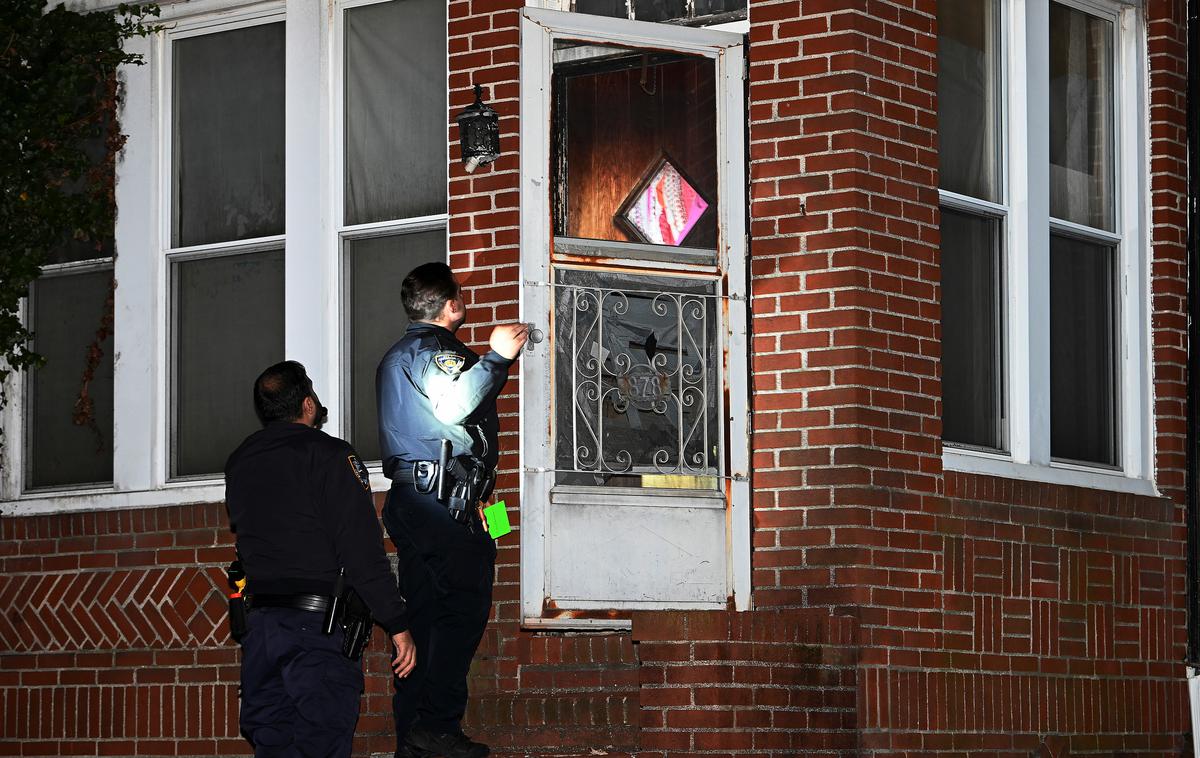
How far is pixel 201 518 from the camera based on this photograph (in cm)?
935

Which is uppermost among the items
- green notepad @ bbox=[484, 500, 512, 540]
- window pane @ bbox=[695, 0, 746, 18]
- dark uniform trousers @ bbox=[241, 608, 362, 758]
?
window pane @ bbox=[695, 0, 746, 18]

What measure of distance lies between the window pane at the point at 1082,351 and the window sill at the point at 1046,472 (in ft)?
0.52

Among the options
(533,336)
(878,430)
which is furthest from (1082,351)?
(533,336)

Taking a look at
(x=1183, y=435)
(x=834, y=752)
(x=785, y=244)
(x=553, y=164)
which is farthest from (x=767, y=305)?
(x=1183, y=435)

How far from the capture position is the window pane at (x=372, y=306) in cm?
912

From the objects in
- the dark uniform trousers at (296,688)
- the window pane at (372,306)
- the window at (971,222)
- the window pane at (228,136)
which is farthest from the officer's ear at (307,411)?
the window at (971,222)

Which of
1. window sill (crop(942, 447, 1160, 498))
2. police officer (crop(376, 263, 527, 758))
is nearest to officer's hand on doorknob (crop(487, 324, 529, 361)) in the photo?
police officer (crop(376, 263, 527, 758))

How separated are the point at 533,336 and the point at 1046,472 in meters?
2.60

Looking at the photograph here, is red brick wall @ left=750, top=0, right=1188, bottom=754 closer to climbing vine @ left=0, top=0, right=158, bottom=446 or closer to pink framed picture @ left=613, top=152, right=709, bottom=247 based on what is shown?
pink framed picture @ left=613, top=152, right=709, bottom=247

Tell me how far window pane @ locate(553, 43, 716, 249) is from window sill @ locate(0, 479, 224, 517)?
7.64 ft

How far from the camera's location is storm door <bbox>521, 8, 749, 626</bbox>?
323 inches

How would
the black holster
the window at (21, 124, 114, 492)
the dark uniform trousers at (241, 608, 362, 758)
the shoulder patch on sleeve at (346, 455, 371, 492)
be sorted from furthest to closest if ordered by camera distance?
the window at (21, 124, 114, 492)
the shoulder patch on sleeve at (346, 455, 371, 492)
the black holster
the dark uniform trousers at (241, 608, 362, 758)

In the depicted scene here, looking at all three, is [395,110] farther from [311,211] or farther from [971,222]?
[971,222]

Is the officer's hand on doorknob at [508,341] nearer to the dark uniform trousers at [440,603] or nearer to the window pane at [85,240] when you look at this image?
the dark uniform trousers at [440,603]
